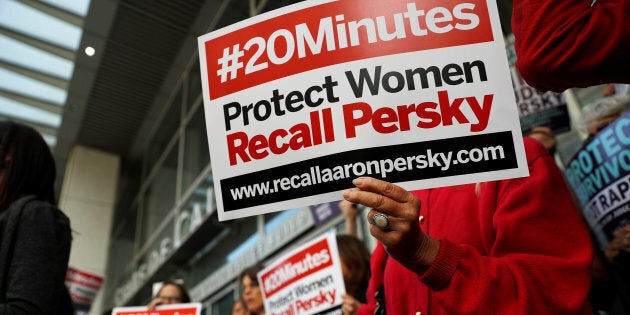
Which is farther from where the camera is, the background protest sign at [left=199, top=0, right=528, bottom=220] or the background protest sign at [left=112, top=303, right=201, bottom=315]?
the background protest sign at [left=112, top=303, right=201, bottom=315]

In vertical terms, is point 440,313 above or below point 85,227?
below

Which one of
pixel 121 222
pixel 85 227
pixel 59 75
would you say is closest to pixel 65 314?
pixel 59 75

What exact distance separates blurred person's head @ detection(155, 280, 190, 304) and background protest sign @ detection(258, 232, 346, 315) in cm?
94

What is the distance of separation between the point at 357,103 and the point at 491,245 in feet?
1.18

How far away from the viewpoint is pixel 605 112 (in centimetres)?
188

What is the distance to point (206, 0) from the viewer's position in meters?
6.76

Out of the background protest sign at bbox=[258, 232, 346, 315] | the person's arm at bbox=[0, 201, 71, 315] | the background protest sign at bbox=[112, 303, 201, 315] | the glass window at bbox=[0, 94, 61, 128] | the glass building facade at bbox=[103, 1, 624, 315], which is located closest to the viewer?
the person's arm at bbox=[0, 201, 71, 315]

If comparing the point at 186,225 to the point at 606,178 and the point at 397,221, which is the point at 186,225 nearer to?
the point at 606,178

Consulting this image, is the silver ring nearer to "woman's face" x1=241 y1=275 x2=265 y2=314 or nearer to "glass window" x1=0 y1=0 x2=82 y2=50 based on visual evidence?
"woman's face" x1=241 y1=275 x2=265 y2=314

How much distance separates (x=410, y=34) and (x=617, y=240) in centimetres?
103

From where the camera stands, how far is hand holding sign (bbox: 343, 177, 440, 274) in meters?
0.84

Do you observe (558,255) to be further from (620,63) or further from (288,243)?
(288,243)

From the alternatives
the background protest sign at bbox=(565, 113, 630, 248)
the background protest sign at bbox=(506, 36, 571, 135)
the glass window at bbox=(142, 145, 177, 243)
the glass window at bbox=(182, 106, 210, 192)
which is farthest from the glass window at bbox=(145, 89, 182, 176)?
the background protest sign at bbox=(565, 113, 630, 248)

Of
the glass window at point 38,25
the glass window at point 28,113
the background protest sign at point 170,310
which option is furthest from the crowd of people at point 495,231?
the glass window at point 28,113
